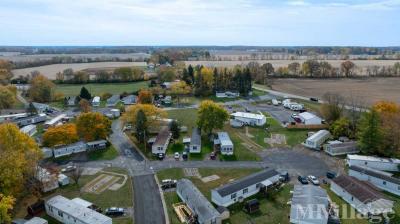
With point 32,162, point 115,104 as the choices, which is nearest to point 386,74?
point 115,104

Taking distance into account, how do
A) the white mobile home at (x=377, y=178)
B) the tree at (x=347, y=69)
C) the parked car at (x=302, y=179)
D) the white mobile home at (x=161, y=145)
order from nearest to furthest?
the white mobile home at (x=377, y=178), the parked car at (x=302, y=179), the white mobile home at (x=161, y=145), the tree at (x=347, y=69)

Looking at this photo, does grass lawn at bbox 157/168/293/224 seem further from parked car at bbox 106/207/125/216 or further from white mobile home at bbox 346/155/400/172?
white mobile home at bbox 346/155/400/172

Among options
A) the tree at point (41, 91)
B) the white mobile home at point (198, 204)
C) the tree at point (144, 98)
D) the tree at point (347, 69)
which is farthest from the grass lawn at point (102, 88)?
the tree at point (347, 69)

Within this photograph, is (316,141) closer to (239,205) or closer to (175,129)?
(239,205)

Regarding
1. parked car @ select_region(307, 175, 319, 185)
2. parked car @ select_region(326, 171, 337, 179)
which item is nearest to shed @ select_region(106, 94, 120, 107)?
parked car @ select_region(307, 175, 319, 185)

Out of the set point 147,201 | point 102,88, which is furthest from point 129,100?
point 147,201

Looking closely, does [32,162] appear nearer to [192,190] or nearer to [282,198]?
[192,190]

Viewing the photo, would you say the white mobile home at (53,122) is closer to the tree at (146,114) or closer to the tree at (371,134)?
the tree at (146,114)
